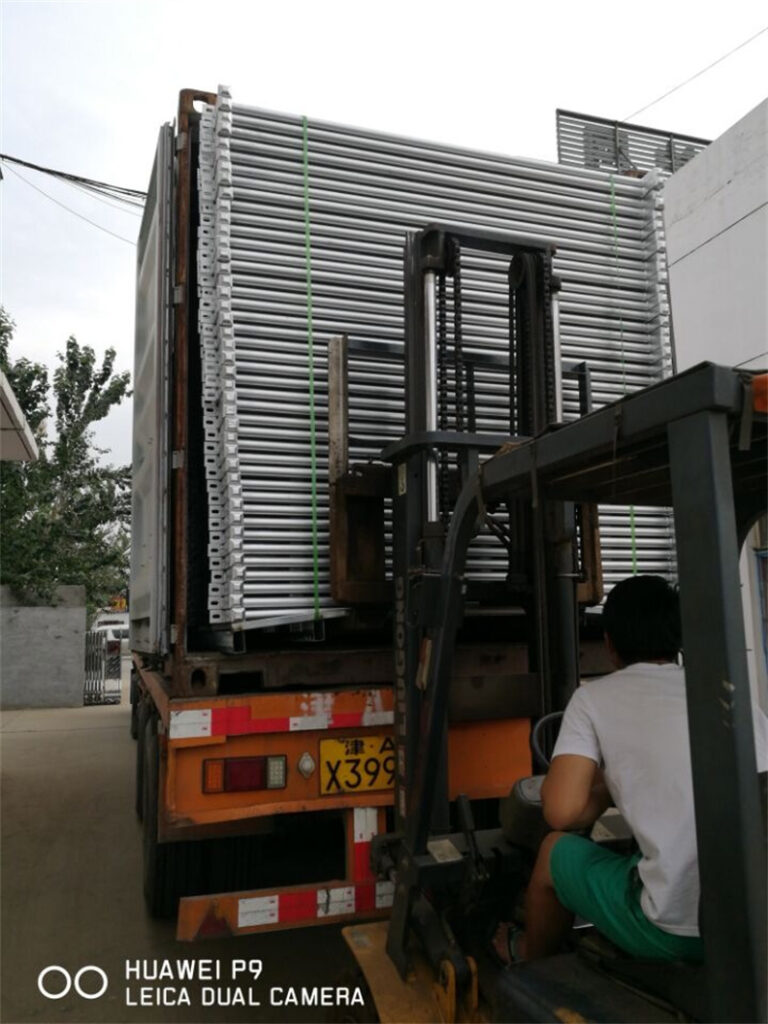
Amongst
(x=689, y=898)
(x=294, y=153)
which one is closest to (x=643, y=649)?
(x=689, y=898)

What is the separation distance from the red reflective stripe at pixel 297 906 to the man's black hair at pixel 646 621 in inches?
60.2

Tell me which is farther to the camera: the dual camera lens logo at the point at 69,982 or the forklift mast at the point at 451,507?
the dual camera lens logo at the point at 69,982

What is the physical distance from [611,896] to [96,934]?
291 cm

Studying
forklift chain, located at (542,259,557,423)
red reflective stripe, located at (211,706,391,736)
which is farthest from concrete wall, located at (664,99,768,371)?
red reflective stripe, located at (211,706,391,736)

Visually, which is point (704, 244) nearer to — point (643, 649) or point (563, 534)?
point (563, 534)

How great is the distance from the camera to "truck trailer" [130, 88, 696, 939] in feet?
9.34

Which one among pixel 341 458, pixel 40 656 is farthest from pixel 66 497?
pixel 341 458

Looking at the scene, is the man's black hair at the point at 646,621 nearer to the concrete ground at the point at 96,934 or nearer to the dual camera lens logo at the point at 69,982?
the concrete ground at the point at 96,934

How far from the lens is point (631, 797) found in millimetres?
1724

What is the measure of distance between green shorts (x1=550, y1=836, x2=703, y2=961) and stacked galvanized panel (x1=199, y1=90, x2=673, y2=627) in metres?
1.43

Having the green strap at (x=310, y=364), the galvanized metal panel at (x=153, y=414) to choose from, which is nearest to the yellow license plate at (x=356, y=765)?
the green strap at (x=310, y=364)

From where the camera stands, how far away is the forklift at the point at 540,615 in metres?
1.31

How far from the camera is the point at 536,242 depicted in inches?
121

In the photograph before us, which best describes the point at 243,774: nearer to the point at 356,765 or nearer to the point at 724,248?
the point at 356,765
